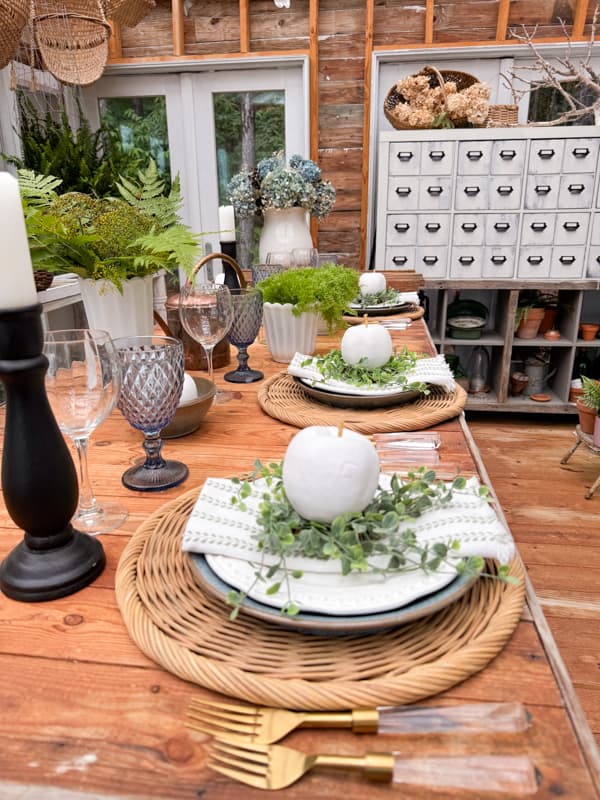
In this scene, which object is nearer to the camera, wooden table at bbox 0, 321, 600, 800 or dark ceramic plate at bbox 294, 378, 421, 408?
wooden table at bbox 0, 321, 600, 800

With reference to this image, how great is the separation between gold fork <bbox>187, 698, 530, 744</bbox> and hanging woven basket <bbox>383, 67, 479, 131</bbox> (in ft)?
9.88

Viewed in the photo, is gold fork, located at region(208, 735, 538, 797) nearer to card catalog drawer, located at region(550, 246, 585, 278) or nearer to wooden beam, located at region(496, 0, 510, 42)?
card catalog drawer, located at region(550, 246, 585, 278)

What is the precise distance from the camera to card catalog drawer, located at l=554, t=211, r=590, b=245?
9.71 ft

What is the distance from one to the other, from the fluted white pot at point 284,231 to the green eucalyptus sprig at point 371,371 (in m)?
0.79

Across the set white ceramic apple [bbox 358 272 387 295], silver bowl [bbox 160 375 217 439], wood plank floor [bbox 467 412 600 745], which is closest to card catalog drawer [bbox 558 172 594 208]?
wood plank floor [bbox 467 412 600 745]

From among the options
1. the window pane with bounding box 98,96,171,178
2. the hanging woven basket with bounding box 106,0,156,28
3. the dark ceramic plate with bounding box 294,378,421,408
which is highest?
the hanging woven basket with bounding box 106,0,156,28

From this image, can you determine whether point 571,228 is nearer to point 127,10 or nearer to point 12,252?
point 127,10

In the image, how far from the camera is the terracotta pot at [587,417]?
2467mm

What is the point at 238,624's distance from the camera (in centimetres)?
48

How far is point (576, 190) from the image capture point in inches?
115

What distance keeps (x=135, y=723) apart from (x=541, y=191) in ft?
10.3

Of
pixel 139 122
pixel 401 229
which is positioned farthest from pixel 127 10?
pixel 401 229

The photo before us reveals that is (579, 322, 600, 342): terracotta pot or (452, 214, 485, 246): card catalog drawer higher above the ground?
(452, 214, 485, 246): card catalog drawer

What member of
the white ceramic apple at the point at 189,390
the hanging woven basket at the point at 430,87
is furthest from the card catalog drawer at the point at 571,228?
the white ceramic apple at the point at 189,390
